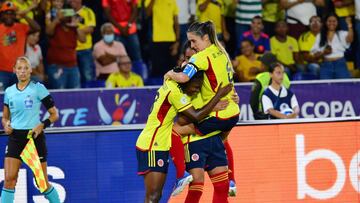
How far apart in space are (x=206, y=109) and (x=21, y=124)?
8.50 feet

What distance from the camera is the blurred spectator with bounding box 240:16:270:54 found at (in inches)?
734

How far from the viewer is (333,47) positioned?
63.2 ft

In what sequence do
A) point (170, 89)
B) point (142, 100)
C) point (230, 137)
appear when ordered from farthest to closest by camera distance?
point (142, 100) → point (230, 137) → point (170, 89)

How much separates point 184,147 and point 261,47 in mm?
7935

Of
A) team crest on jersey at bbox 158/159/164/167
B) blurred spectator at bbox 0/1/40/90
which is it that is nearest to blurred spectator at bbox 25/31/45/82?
blurred spectator at bbox 0/1/40/90

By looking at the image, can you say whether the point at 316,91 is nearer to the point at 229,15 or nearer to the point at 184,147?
the point at 229,15

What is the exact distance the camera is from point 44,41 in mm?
18328

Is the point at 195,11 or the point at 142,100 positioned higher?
the point at 195,11

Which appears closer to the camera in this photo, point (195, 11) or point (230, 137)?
point (230, 137)

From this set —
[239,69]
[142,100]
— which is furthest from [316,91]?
[142,100]

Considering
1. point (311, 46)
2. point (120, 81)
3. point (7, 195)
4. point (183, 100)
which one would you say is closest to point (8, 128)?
point (7, 195)

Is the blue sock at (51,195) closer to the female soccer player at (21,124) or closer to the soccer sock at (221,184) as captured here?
the female soccer player at (21,124)

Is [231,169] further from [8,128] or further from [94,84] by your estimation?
[94,84]

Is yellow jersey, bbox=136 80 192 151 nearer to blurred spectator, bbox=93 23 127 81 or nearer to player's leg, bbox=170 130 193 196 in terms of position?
player's leg, bbox=170 130 193 196
